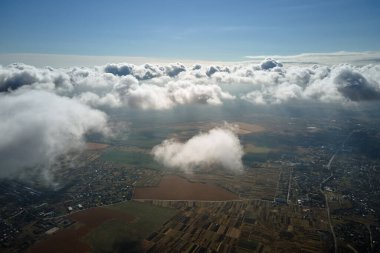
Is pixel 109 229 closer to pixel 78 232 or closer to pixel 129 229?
pixel 129 229

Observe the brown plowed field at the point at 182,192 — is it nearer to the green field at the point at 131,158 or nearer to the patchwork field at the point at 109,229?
the patchwork field at the point at 109,229

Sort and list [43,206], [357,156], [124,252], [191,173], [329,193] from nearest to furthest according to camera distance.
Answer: [124,252], [43,206], [329,193], [191,173], [357,156]

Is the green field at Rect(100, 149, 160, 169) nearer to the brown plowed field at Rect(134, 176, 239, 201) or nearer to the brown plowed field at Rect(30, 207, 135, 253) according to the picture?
the brown plowed field at Rect(134, 176, 239, 201)

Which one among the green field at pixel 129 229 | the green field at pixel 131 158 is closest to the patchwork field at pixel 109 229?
the green field at pixel 129 229

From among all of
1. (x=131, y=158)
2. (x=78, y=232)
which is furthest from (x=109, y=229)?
(x=131, y=158)

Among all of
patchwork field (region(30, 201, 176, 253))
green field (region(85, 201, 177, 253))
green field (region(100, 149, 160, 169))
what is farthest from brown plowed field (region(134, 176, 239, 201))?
green field (region(100, 149, 160, 169))

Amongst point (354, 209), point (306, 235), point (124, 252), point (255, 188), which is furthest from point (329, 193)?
point (124, 252)

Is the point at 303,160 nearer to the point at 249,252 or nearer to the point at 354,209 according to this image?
the point at 354,209
